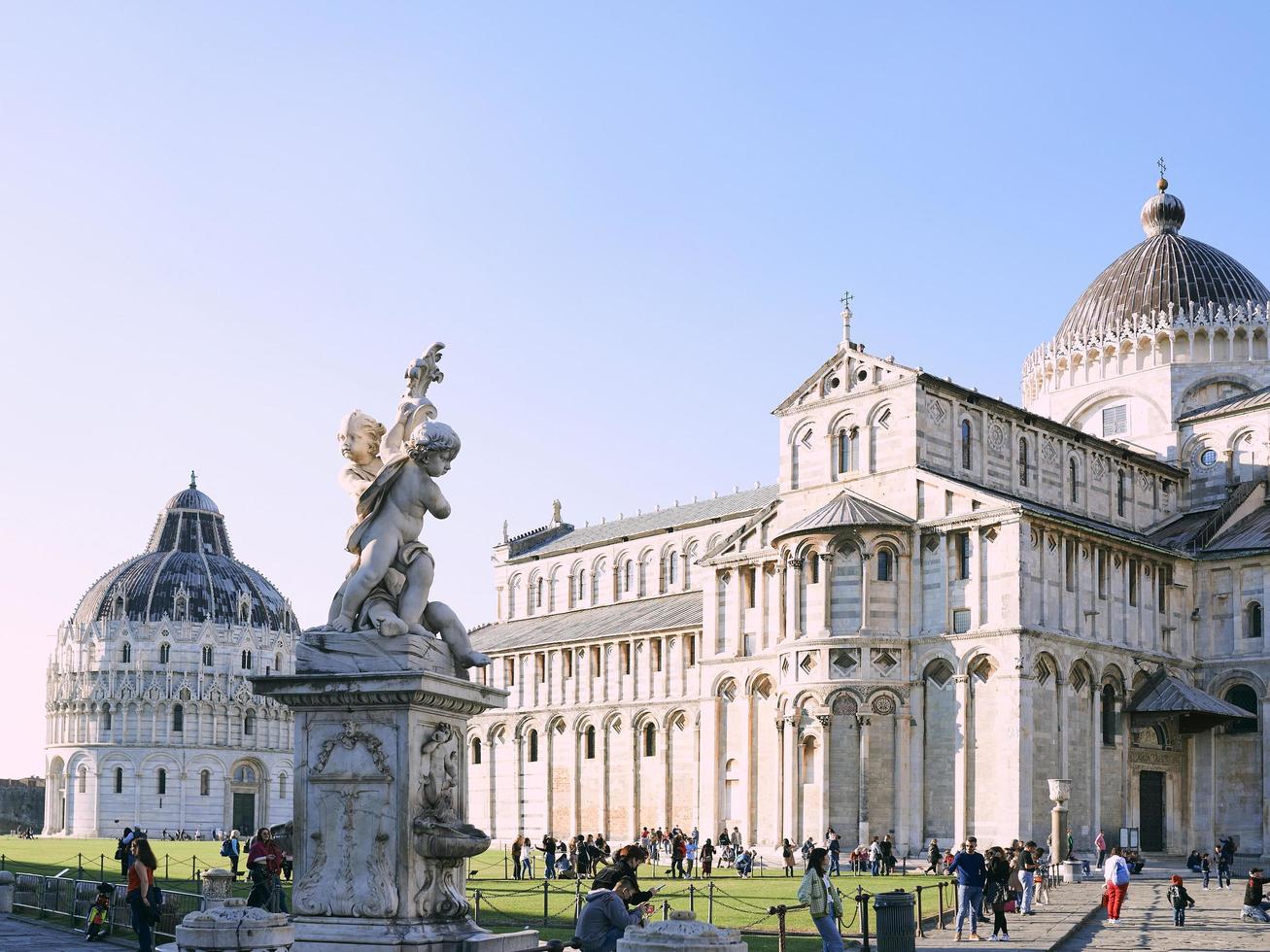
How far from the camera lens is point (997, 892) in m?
27.3

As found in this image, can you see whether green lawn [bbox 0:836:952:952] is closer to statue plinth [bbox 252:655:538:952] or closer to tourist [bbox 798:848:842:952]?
tourist [bbox 798:848:842:952]

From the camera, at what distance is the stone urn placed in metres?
9.35

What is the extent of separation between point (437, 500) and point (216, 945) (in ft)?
12.5

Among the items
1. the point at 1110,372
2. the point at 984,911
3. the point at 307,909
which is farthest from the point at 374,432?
the point at 1110,372

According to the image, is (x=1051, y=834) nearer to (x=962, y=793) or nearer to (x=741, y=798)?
(x=962, y=793)

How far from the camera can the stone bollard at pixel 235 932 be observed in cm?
1024

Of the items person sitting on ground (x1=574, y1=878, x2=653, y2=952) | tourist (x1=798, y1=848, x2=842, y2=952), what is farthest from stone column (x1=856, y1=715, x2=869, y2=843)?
person sitting on ground (x1=574, y1=878, x2=653, y2=952)

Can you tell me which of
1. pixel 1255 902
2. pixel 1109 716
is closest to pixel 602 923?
pixel 1255 902

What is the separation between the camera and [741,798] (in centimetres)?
5606

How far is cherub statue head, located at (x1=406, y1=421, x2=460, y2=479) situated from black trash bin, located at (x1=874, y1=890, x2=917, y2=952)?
38.8ft

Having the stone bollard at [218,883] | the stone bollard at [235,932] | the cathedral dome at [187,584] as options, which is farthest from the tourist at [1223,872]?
the cathedral dome at [187,584]

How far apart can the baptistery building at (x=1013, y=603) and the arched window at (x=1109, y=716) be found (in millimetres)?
96

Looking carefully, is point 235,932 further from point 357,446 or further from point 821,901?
point 821,901

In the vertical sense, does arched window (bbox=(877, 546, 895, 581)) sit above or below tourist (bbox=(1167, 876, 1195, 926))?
above
